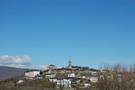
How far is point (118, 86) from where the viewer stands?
78.8m

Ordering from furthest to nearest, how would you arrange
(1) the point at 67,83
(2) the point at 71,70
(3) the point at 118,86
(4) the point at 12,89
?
1. (2) the point at 71,70
2. (1) the point at 67,83
3. (3) the point at 118,86
4. (4) the point at 12,89

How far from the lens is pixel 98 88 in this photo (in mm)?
80562

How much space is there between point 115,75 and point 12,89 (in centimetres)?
2087

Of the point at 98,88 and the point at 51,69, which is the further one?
the point at 51,69

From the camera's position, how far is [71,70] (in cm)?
15462

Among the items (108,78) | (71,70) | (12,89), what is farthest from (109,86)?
(71,70)

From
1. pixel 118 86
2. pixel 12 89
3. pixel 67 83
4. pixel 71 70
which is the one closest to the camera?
pixel 12 89

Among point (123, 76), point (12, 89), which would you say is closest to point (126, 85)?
point (123, 76)

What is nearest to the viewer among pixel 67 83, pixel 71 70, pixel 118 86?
pixel 118 86

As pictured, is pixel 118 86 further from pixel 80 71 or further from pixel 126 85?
pixel 80 71

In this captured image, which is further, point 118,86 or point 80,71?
point 80,71

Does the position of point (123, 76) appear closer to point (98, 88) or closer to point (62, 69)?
point (98, 88)

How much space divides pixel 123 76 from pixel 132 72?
2.90m

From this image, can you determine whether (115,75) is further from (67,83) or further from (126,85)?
(67,83)
